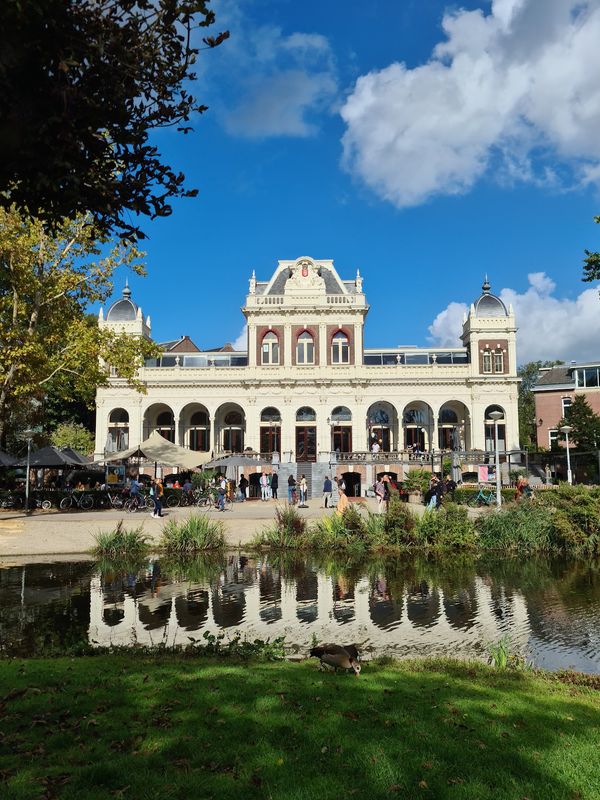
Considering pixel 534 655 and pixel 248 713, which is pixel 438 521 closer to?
pixel 534 655

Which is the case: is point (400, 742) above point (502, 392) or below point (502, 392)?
below

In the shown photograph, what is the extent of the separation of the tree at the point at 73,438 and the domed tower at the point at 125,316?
9543 millimetres

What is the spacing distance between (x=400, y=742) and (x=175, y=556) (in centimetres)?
1346

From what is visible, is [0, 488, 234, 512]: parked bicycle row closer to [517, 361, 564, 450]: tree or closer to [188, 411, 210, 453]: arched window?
[188, 411, 210, 453]: arched window

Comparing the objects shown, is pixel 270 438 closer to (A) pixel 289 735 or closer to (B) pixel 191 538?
(B) pixel 191 538

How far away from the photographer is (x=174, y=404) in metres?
51.4

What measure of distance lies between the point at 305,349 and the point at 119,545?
36.4m

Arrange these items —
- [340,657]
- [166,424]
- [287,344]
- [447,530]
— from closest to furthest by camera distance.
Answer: [340,657]
[447,530]
[287,344]
[166,424]

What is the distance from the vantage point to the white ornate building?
50594mm

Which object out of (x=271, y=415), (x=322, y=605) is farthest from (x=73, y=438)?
(x=322, y=605)

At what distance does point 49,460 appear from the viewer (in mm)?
26672

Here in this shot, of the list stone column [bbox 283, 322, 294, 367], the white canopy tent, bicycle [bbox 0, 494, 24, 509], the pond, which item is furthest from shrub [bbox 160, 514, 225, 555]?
stone column [bbox 283, 322, 294, 367]

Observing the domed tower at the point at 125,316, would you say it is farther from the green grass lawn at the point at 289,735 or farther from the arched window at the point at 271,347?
the green grass lawn at the point at 289,735

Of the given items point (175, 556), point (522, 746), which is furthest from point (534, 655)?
point (175, 556)
